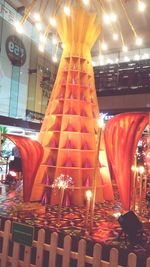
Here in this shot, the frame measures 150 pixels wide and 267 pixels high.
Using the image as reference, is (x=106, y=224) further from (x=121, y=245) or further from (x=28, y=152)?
(x=28, y=152)

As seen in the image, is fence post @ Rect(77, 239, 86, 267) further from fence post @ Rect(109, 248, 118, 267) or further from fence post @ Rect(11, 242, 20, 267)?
fence post @ Rect(11, 242, 20, 267)

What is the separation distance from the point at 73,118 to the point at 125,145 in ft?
4.77

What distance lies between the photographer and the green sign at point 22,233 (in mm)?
2662

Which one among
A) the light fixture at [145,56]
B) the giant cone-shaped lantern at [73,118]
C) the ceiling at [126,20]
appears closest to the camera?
the giant cone-shaped lantern at [73,118]

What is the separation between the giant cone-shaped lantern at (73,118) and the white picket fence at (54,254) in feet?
8.17

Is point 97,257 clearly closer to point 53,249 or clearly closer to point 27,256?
point 53,249

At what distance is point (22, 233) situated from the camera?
2719mm

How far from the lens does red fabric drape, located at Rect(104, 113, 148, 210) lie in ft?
16.5

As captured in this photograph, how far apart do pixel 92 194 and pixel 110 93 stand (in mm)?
9589

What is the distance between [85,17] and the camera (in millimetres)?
6039

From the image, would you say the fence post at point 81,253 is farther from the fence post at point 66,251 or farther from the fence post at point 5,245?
the fence post at point 5,245

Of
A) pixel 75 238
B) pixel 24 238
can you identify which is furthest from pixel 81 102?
pixel 24 238

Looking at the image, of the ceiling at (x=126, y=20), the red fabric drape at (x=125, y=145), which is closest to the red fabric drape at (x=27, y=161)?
the red fabric drape at (x=125, y=145)

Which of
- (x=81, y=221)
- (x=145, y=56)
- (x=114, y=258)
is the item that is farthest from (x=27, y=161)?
(x=145, y=56)
